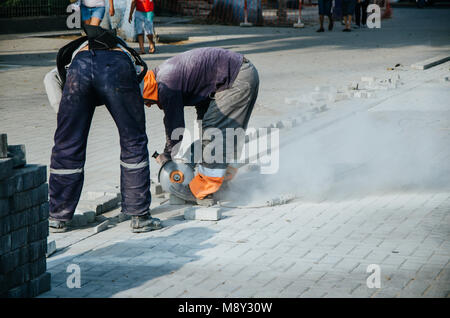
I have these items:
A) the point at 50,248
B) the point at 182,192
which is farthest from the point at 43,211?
the point at 182,192

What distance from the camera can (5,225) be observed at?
4148 millimetres

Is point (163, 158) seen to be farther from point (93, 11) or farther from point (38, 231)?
point (93, 11)

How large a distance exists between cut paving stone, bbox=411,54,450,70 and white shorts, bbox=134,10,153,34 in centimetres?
612

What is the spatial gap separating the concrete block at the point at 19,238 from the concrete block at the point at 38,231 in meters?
0.04

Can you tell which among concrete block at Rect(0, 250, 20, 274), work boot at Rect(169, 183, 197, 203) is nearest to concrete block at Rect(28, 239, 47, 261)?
concrete block at Rect(0, 250, 20, 274)

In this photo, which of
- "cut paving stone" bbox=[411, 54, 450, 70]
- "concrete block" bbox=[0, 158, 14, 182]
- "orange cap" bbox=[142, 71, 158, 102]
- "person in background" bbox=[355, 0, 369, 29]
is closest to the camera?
"concrete block" bbox=[0, 158, 14, 182]

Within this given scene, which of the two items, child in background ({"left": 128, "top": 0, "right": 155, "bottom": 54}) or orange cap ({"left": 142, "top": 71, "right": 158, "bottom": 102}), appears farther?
child in background ({"left": 128, "top": 0, "right": 155, "bottom": 54})

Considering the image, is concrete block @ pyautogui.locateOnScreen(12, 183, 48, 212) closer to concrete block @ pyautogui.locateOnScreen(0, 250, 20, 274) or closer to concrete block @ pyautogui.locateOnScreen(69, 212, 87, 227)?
concrete block @ pyautogui.locateOnScreen(0, 250, 20, 274)

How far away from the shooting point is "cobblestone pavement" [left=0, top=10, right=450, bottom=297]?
461cm

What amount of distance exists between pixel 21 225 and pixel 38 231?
0.59 ft

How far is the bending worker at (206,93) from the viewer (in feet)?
20.7

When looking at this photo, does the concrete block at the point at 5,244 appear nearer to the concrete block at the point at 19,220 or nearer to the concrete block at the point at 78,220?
the concrete block at the point at 19,220

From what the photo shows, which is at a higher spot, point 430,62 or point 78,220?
point 430,62

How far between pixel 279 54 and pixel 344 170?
10.9 meters
